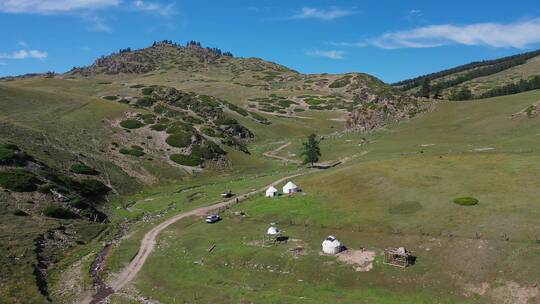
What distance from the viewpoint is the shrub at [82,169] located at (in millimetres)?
97000

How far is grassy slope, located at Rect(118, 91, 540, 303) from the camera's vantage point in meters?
43.2

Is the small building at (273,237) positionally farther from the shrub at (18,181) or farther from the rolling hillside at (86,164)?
the shrub at (18,181)

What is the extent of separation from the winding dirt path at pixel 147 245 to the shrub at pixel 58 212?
14.7m

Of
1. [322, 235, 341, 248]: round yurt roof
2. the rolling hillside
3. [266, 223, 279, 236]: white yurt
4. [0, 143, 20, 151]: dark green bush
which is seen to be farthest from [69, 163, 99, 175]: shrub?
[322, 235, 341, 248]: round yurt roof

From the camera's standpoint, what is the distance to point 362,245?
51.8 m

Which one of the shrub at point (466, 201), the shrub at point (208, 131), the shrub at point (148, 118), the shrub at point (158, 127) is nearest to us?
the shrub at point (466, 201)

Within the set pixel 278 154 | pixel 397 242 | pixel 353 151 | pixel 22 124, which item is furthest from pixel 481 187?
pixel 22 124

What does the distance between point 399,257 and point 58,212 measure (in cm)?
5390

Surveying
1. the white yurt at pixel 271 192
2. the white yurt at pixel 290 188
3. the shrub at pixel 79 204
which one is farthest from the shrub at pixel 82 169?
the white yurt at pixel 290 188

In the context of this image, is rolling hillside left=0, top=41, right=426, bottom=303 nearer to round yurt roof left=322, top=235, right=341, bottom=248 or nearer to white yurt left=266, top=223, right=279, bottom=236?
white yurt left=266, top=223, right=279, bottom=236

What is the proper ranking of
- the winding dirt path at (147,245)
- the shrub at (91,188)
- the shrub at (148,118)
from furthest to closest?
the shrub at (148,118) < the shrub at (91,188) < the winding dirt path at (147,245)

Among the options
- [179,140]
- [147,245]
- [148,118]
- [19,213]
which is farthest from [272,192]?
[148,118]

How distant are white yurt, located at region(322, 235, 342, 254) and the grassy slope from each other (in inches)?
62.3

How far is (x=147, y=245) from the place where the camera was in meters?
64.0
